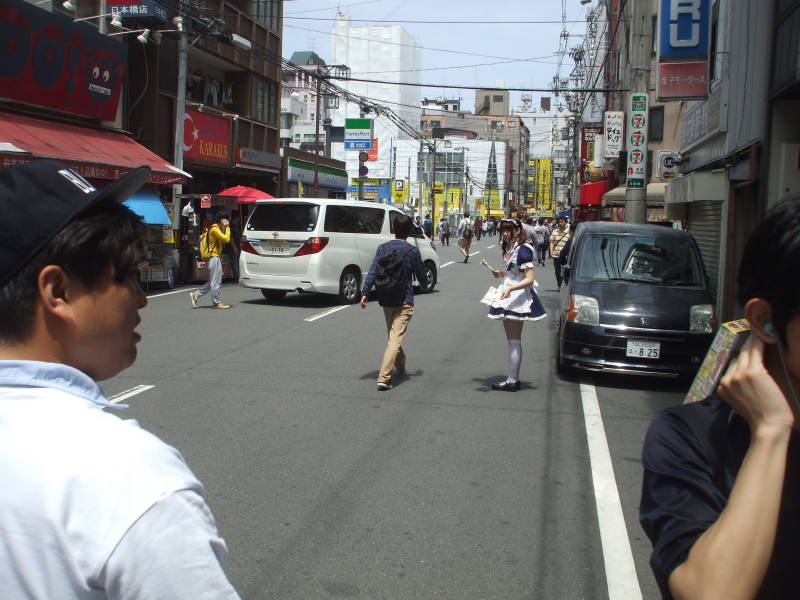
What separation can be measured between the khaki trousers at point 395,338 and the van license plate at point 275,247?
656 centimetres

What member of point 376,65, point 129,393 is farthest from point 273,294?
point 376,65

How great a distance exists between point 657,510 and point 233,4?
28240mm

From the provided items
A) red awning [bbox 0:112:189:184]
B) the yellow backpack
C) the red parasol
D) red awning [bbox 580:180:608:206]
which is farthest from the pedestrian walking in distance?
red awning [bbox 580:180:608:206]

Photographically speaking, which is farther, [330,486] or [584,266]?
[584,266]

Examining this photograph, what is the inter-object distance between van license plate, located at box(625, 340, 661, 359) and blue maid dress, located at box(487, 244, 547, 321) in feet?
3.37

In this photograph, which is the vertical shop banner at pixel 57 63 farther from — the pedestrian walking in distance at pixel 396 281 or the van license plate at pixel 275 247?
the pedestrian walking in distance at pixel 396 281

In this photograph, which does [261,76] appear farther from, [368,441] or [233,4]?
[368,441]

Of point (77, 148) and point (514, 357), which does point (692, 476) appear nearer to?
point (514, 357)

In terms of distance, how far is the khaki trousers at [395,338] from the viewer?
310 inches

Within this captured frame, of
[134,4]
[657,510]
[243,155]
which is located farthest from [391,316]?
[243,155]

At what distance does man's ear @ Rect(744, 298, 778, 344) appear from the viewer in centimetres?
148

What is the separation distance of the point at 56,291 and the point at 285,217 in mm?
13706

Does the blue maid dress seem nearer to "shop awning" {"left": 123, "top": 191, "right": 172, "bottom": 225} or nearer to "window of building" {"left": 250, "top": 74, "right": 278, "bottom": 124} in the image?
"shop awning" {"left": 123, "top": 191, "right": 172, "bottom": 225}

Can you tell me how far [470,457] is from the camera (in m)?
5.62
